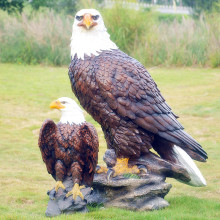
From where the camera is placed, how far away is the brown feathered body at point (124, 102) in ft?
14.1

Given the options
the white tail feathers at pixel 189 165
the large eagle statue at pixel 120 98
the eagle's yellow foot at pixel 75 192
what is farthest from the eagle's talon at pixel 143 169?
the eagle's yellow foot at pixel 75 192

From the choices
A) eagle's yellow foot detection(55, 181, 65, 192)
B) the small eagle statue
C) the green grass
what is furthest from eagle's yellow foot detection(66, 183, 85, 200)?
the green grass

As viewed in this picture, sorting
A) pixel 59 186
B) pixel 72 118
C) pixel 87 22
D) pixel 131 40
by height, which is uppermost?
pixel 87 22

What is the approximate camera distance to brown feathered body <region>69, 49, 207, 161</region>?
14.1ft

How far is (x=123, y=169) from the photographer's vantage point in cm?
449

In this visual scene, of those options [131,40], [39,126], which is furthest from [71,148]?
[131,40]

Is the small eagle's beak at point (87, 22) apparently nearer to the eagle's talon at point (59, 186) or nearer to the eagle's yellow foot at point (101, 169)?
the eagle's yellow foot at point (101, 169)

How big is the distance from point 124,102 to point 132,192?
85 cm

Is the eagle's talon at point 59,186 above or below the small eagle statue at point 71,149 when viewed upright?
below

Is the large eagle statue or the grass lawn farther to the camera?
the grass lawn

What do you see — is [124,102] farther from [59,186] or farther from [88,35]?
[59,186]

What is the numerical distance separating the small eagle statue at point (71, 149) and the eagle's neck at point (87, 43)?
0.64 metres

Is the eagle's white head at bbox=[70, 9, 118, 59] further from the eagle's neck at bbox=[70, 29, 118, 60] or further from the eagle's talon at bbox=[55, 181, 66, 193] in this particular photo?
the eagle's talon at bbox=[55, 181, 66, 193]

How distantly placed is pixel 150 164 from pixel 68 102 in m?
1.00
